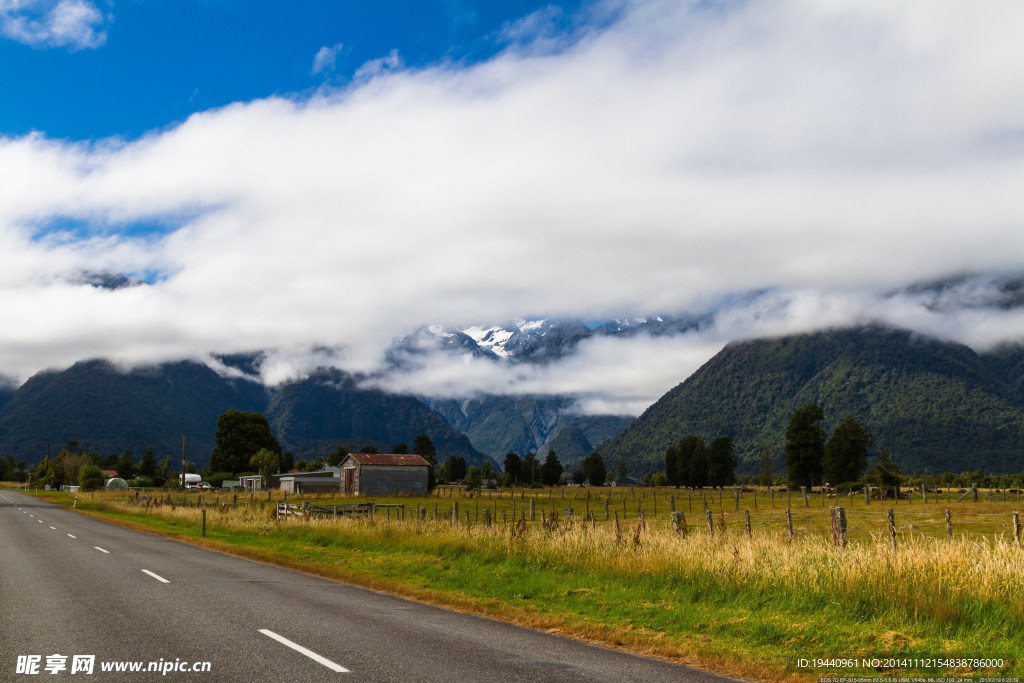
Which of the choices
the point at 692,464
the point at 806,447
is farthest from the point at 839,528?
the point at 692,464

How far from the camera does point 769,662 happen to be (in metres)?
9.88

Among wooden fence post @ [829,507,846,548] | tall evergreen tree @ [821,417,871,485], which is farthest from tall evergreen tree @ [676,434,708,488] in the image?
wooden fence post @ [829,507,846,548]

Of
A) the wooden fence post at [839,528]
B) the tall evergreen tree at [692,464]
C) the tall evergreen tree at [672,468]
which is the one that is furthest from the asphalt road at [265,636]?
the tall evergreen tree at [672,468]

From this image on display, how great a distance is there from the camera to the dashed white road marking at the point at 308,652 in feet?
29.1

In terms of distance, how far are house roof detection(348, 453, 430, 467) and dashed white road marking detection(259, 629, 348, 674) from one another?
3365 inches

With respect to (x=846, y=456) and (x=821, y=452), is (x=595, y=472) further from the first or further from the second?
(x=846, y=456)

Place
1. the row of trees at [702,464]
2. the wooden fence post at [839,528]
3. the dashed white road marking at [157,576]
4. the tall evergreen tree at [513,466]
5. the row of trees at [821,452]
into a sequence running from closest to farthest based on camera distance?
1. the wooden fence post at [839,528]
2. the dashed white road marking at [157,576]
3. the row of trees at [821,452]
4. the row of trees at [702,464]
5. the tall evergreen tree at [513,466]

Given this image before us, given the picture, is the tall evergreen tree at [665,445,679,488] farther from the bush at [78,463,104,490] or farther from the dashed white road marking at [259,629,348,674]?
the dashed white road marking at [259,629,348,674]

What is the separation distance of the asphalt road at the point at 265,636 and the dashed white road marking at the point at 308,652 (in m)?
0.01

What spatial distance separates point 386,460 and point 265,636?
284 ft

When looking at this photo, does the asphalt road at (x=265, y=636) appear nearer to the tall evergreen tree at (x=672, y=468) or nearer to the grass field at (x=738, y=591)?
the grass field at (x=738, y=591)

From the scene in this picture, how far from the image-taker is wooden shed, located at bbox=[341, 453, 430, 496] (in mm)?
94000

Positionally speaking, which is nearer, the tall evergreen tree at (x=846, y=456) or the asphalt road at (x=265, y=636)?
the asphalt road at (x=265, y=636)

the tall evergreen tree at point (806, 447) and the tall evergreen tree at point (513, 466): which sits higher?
the tall evergreen tree at point (806, 447)
